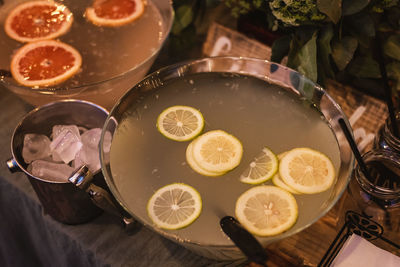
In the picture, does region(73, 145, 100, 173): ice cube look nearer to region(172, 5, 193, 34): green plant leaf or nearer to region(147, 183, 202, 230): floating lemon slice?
region(147, 183, 202, 230): floating lemon slice

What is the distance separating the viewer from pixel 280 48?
4.52 feet

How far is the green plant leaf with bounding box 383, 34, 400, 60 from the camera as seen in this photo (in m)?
1.31

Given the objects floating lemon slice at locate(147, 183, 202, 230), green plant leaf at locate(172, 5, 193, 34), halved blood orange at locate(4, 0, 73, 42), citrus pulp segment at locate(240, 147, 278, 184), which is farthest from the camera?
green plant leaf at locate(172, 5, 193, 34)

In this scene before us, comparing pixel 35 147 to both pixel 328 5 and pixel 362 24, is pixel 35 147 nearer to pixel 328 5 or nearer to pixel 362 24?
pixel 328 5

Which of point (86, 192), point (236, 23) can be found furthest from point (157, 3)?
point (86, 192)

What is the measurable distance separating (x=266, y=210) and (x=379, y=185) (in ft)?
1.13

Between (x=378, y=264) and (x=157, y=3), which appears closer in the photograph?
(x=378, y=264)

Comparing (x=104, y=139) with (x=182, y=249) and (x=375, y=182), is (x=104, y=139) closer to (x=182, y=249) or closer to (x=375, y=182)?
(x=182, y=249)

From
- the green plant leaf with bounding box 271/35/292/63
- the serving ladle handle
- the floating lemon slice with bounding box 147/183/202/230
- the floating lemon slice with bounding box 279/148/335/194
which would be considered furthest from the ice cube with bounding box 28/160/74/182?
the green plant leaf with bounding box 271/35/292/63

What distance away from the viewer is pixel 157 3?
1.56 m

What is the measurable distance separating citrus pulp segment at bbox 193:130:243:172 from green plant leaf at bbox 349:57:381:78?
0.52 m

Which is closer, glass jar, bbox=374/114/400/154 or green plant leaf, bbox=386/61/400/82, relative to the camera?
glass jar, bbox=374/114/400/154

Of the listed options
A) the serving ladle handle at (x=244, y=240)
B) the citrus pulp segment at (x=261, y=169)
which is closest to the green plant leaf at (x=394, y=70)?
the citrus pulp segment at (x=261, y=169)

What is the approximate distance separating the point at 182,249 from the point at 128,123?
1.30 feet
